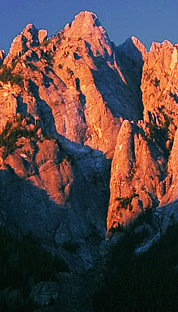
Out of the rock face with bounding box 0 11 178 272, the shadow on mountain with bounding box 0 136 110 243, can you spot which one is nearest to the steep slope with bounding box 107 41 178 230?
the rock face with bounding box 0 11 178 272

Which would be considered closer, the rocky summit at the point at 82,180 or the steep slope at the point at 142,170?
the rocky summit at the point at 82,180

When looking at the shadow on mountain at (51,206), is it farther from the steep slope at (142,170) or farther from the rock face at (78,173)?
the steep slope at (142,170)

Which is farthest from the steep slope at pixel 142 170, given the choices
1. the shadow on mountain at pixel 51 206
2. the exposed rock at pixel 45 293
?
the exposed rock at pixel 45 293

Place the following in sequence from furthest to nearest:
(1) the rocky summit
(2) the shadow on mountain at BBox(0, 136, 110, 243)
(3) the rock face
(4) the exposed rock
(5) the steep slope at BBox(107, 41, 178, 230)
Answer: (5) the steep slope at BBox(107, 41, 178, 230), (3) the rock face, (2) the shadow on mountain at BBox(0, 136, 110, 243), (1) the rocky summit, (4) the exposed rock

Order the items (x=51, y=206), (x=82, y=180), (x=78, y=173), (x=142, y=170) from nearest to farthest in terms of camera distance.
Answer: (x=51, y=206), (x=142, y=170), (x=82, y=180), (x=78, y=173)

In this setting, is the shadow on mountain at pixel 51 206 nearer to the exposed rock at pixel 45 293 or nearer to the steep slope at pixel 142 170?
the steep slope at pixel 142 170

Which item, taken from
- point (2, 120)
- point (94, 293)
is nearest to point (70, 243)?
point (94, 293)

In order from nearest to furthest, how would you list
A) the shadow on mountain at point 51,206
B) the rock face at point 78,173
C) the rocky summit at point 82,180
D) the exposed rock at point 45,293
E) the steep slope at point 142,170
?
the exposed rock at point 45,293 < the rocky summit at point 82,180 < the shadow on mountain at point 51,206 < the rock face at point 78,173 < the steep slope at point 142,170

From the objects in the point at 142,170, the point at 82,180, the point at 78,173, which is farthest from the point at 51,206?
the point at 142,170

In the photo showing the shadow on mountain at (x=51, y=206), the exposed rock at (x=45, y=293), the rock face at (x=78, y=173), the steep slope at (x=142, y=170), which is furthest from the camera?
the steep slope at (x=142, y=170)

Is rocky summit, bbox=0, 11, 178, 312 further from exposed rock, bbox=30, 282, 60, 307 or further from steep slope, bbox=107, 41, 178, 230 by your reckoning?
exposed rock, bbox=30, 282, 60, 307

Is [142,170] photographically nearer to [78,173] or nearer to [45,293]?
[78,173]

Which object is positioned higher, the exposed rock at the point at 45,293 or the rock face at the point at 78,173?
the rock face at the point at 78,173

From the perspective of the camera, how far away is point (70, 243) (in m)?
167
